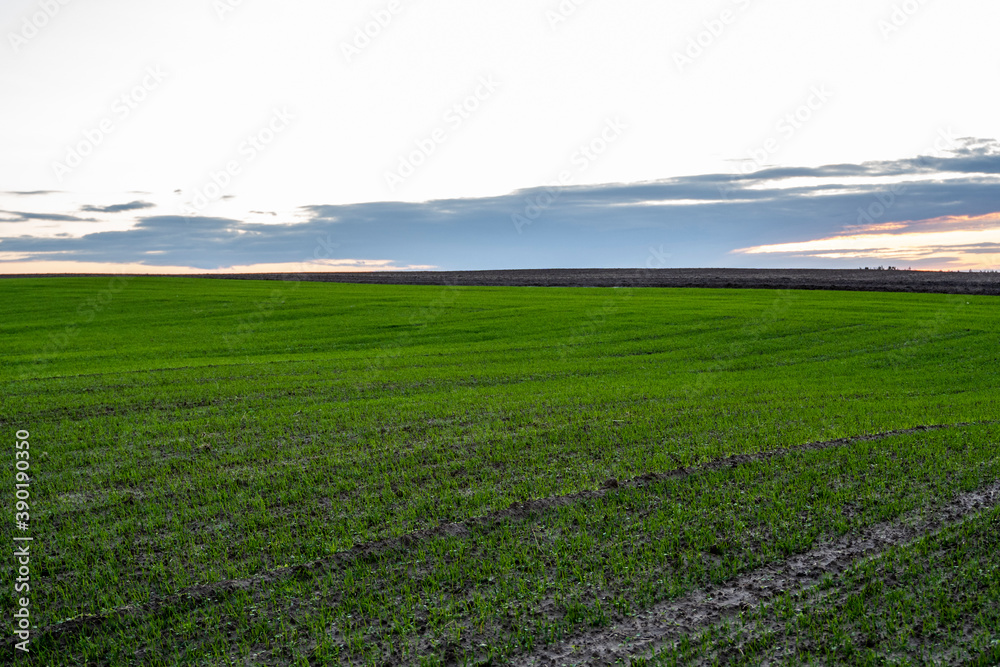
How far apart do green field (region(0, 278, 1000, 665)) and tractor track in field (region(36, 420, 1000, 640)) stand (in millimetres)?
34

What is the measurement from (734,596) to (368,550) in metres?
4.28

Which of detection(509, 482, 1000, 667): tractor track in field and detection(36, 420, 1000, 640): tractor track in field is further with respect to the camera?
detection(36, 420, 1000, 640): tractor track in field

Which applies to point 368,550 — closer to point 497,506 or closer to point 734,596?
point 497,506

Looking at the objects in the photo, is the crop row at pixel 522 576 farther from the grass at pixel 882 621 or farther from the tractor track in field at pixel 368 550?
the grass at pixel 882 621

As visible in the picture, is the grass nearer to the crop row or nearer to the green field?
the green field

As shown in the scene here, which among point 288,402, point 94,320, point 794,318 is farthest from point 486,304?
point 288,402

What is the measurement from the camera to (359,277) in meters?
84.9

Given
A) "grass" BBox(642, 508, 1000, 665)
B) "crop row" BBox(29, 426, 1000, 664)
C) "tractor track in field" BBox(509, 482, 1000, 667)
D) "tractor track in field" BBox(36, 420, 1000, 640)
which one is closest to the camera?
"grass" BBox(642, 508, 1000, 665)

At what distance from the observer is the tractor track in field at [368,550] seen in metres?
7.05

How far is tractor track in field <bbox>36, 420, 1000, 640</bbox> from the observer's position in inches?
277

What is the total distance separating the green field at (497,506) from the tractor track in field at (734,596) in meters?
0.06

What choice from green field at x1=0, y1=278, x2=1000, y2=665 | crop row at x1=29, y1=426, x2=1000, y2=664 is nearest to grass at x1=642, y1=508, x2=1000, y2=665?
green field at x1=0, y1=278, x2=1000, y2=665

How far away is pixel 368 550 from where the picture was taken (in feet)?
27.2

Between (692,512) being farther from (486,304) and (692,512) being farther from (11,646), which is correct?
(486,304)
